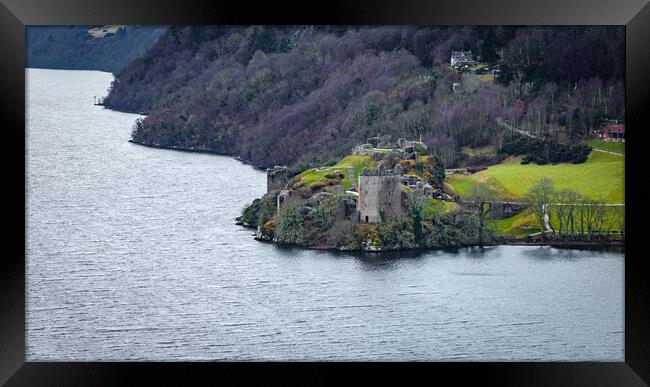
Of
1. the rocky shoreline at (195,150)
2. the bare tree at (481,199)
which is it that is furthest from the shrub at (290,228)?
the rocky shoreline at (195,150)

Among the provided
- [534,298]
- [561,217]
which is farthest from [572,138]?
[534,298]

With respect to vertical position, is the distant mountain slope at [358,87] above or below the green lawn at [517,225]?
above

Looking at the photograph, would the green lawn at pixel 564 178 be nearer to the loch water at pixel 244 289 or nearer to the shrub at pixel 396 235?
the loch water at pixel 244 289

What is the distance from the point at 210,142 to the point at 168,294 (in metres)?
9.87

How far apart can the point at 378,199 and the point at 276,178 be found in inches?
160

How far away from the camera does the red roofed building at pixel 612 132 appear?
3005 centimetres

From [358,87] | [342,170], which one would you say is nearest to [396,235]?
[342,170]

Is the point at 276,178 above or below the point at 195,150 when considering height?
below

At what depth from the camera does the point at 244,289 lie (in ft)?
81.9

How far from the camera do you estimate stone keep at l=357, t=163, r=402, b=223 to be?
2517 cm

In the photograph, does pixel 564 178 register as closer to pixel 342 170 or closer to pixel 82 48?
pixel 342 170

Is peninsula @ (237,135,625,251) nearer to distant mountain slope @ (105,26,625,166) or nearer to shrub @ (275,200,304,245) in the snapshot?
shrub @ (275,200,304,245)
